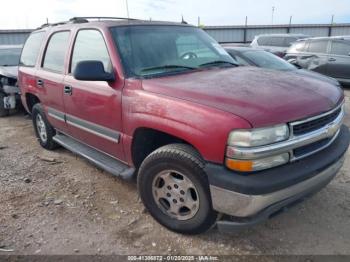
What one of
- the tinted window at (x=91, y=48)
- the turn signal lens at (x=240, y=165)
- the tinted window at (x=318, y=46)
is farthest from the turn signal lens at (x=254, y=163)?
the tinted window at (x=318, y=46)

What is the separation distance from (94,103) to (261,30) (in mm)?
22153

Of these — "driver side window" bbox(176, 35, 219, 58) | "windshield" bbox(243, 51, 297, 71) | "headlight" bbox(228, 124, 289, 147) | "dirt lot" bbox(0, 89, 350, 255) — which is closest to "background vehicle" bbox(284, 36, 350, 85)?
"windshield" bbox(243, 51, 297, 71)

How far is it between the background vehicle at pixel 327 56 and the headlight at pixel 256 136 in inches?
362

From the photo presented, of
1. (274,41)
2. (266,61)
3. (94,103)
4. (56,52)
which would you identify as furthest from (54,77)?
(274,41)

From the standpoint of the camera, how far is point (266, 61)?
745 centimetres

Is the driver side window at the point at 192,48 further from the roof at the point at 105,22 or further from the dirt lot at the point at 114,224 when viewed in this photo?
the dirt lot at the point at 114,224

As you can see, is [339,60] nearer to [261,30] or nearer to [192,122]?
[192,122]

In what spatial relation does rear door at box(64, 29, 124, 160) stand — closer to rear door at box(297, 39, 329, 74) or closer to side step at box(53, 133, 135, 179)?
side step at box(53, 133, 135, 179)

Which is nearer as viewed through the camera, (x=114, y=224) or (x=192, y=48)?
(x=114, y=224)

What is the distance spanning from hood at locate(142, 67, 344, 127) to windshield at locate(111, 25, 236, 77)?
22cm

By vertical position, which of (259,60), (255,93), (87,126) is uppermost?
(255,93)

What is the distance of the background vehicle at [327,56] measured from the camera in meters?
10.5

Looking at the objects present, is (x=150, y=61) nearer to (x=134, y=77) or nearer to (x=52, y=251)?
(x=134, y=77)

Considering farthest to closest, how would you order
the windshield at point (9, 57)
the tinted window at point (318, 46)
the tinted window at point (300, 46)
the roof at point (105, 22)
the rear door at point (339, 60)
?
the tinted window at point (300, 46), the tinted window at point (318, 46), the rear door at point (339, 60), the windshield at point (9, 57), the roof at point (105, 22)
